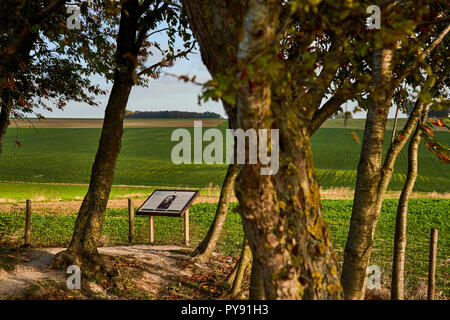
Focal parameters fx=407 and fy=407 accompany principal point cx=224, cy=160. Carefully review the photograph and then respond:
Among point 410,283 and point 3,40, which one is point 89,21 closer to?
point 3,40

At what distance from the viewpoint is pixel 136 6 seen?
8.70 metres

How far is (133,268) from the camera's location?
905cm

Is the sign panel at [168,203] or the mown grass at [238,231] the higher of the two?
the sign panel at [168,203]

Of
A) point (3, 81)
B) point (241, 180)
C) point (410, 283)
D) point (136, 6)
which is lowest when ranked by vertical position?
point (410, 283)

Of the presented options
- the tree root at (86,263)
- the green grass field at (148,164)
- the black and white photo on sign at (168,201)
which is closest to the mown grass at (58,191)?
the green grass field at (148,164)

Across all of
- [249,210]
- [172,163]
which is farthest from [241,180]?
[172,163]

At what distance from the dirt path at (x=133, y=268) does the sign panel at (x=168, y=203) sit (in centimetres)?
105

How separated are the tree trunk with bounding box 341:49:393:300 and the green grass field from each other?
24584 millimetres

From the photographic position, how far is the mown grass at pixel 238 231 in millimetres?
11203

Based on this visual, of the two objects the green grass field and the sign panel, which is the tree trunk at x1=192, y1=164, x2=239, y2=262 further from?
the green grass field

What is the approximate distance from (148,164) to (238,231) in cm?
2895

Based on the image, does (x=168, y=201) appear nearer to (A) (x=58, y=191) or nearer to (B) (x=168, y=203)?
(B) (x=168, y=203)

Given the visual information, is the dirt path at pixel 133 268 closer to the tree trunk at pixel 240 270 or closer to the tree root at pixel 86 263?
the tree root at pixel 86 263
